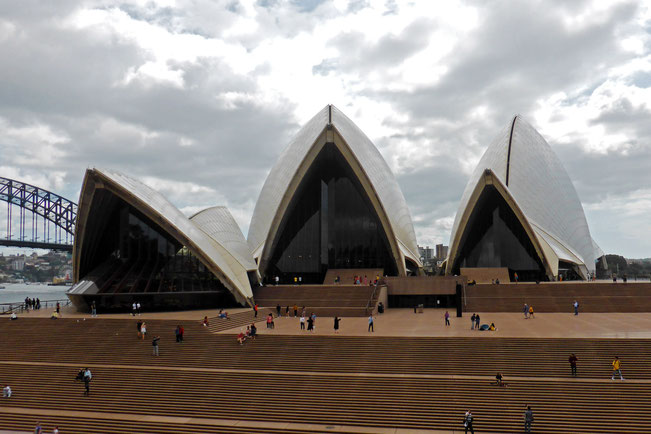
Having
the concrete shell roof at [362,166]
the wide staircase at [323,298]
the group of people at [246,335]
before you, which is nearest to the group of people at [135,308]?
the wide staircase at [323,298]

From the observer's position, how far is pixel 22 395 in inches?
671

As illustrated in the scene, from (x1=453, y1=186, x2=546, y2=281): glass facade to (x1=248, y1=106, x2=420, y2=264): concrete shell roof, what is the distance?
4.24m

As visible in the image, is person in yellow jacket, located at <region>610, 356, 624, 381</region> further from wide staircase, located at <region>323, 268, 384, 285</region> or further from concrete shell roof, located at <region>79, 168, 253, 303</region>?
wide staircase, located at <region>323, 268, 384, 285</region>

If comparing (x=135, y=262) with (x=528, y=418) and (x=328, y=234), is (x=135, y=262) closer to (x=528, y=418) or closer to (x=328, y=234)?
(x=328, y=234)

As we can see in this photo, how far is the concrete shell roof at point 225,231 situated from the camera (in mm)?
31566

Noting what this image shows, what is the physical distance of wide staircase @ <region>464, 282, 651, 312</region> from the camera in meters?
26.5

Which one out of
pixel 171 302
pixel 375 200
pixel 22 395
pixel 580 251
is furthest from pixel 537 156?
pixel 22 395

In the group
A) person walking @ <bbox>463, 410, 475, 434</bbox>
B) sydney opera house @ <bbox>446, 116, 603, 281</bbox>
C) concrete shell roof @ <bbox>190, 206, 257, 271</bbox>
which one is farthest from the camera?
sydney opera house @ <bbox>446, 116, 603, 281</bbox>

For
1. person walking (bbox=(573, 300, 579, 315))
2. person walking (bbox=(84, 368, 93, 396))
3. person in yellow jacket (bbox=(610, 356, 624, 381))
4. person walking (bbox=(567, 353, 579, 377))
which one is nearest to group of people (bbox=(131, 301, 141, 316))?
person walking (bbox=(84, 368, 93, 396))

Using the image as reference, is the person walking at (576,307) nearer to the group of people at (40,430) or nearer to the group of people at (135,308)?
the group of people at (135,308)

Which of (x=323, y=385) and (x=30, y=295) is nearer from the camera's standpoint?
(x=323, y=385)

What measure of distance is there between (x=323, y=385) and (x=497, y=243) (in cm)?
2694

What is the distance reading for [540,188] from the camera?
40.7 meters

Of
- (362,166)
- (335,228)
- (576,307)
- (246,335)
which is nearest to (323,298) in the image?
(246,335)
